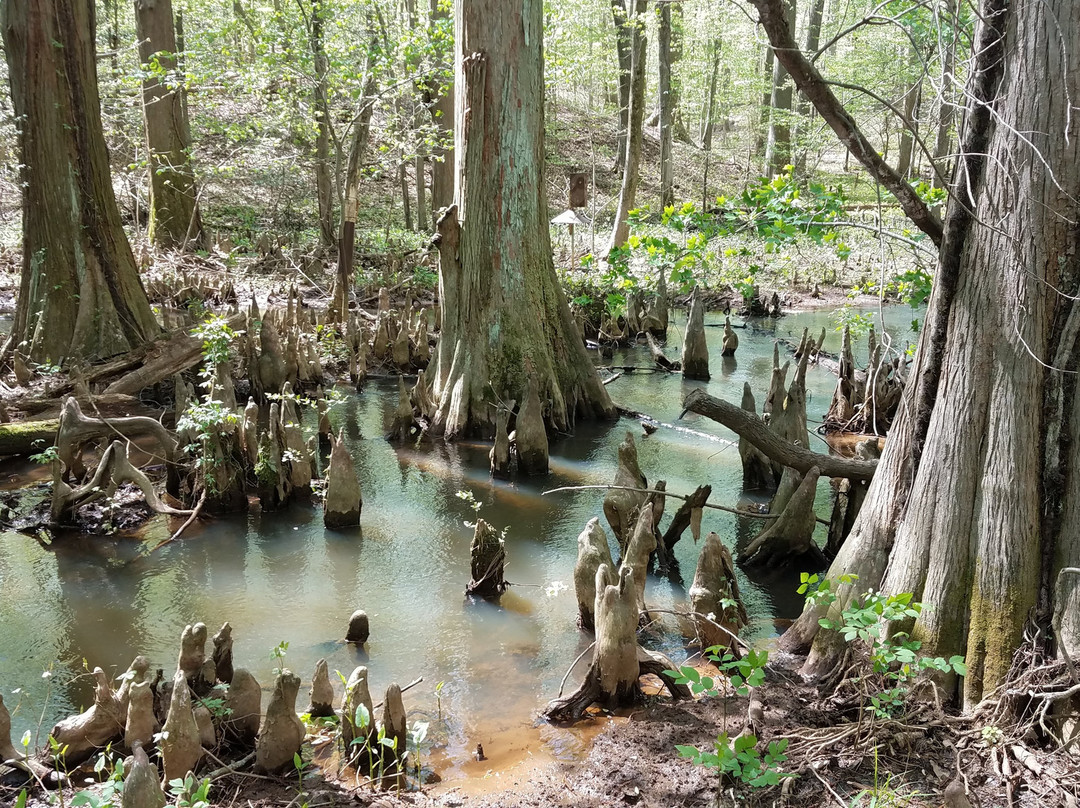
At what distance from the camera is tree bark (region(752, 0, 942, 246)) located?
10.8 feet

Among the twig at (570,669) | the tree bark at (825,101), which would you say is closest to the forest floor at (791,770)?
the twig at (570,669)

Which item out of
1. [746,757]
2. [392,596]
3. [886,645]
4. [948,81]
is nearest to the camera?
[746,757]

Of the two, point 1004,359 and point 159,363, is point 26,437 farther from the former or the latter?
point 1004,359

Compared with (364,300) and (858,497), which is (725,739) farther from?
(364,300)

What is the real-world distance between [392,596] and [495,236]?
4424 mm

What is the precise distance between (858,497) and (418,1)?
24792 millimetres

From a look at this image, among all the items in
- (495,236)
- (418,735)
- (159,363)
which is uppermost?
(495,236)

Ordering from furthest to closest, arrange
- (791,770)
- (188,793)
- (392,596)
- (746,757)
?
(392,596)
(791,770)
(746,757)
(188,793)

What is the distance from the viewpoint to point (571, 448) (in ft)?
27.0

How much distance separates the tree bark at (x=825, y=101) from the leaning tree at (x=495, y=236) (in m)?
4.85

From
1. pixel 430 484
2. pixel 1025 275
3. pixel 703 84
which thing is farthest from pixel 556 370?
pixel 703 84

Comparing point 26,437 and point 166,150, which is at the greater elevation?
point 166,150

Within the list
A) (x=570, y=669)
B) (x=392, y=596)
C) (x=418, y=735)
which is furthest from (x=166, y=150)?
(x=418, y=735)

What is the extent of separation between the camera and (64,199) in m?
8.67
